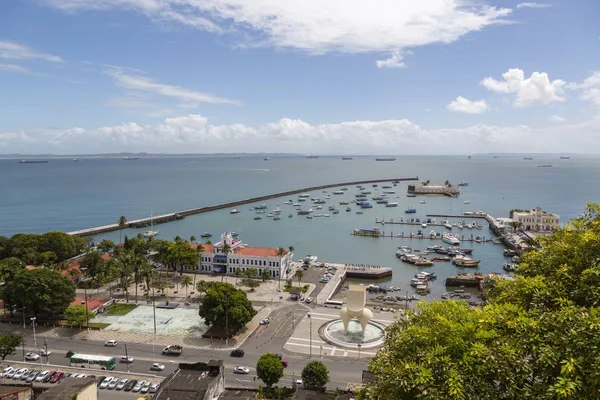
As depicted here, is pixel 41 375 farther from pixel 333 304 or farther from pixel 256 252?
pixel 256 252

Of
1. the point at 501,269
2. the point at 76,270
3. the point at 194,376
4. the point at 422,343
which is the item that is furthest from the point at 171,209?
the point at 422,343

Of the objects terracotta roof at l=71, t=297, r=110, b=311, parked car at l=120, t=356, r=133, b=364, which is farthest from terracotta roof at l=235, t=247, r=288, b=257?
parked car at l=120, t=356, r=133, b=364

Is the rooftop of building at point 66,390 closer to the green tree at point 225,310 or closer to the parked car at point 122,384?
the parked car at point 122,384

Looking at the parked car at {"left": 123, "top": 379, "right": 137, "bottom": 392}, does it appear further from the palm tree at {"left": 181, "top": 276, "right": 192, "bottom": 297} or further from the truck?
the palm tree at {"left": 181, "top": 276, "right": 192, "bottom": 297}

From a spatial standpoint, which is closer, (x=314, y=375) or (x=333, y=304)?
(x=314, y=375)

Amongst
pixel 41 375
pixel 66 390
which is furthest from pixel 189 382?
pixel 41 375

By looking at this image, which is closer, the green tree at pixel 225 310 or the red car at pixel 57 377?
the red car at pixel 57 377

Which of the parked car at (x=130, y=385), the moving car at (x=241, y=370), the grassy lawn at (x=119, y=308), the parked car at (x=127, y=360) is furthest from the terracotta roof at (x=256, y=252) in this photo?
the parked car at (x=130, y=385)
